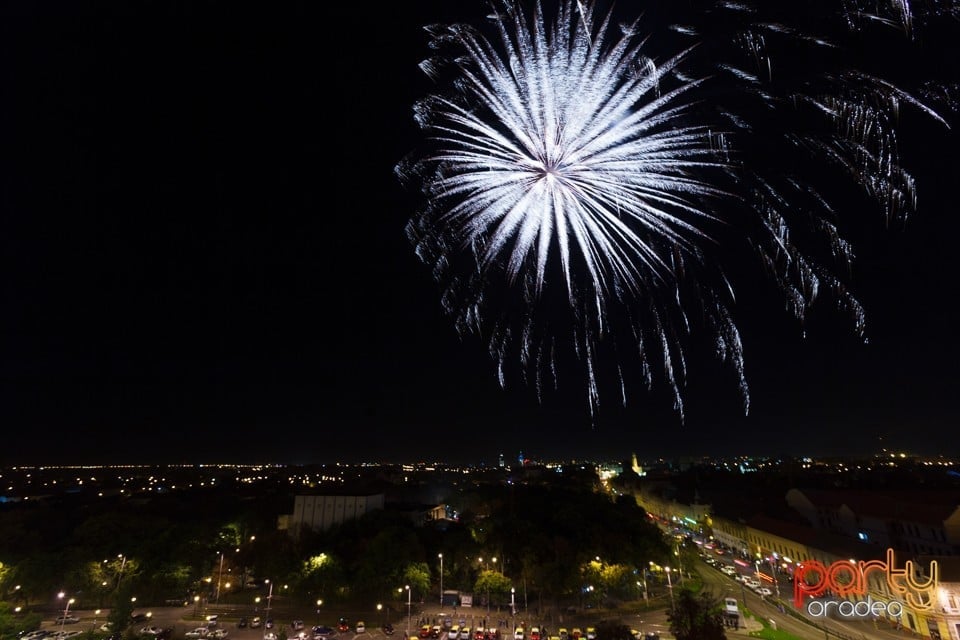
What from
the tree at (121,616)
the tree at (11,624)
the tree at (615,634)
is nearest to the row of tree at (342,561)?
the tree at (11,624)

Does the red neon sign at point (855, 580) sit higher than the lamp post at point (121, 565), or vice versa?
the red neon sign at point (855, 580)

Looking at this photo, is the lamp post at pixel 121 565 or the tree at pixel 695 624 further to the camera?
the lamp post at pixel 121 565

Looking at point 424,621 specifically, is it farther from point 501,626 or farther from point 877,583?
point 877,583

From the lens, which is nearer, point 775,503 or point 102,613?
point 102,613

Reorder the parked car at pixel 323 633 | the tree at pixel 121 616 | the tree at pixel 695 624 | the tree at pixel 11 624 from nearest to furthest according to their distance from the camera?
the tree at pixel 695 624
the tree at pixel 11 624
the tree at pixel 121 616
the parked car at pixel 323 633

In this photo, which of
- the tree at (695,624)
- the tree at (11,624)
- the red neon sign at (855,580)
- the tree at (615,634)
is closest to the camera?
the tree at (695,624)

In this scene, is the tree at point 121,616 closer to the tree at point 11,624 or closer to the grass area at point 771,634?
the tree at point 11,624

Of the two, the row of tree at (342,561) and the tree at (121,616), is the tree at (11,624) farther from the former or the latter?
the row of tree at (342,561)

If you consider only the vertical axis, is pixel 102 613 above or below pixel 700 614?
below

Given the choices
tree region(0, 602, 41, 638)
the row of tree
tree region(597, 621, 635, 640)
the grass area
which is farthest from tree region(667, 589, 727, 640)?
tree region(0, 602, 41, 638)

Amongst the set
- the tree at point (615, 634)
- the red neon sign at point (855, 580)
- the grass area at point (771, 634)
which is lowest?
the grass area at point (771, 634)

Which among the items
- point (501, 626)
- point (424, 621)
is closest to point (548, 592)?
point (501, 626)
